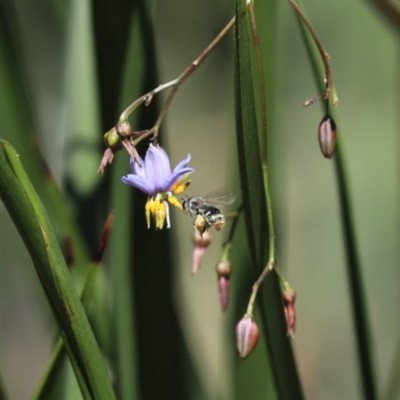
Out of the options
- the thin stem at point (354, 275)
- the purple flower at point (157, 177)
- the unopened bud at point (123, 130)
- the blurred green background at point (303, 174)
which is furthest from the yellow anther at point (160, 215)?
the blurred green background at point (303, 174)

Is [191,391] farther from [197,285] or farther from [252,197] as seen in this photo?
[197,285]

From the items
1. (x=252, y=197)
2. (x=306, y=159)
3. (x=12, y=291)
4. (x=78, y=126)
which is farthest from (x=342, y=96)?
(x=252, y=197)

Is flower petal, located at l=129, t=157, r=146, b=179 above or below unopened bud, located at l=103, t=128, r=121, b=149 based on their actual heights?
below

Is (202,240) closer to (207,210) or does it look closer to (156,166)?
(207,210)

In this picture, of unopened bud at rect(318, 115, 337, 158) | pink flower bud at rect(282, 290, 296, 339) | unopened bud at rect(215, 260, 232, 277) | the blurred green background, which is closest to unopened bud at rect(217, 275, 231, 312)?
unopened bud at rect(215, 260, 232, 277)

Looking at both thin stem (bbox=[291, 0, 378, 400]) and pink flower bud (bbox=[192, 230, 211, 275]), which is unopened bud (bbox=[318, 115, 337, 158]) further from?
pink flower bud (bbox=[192, 230, 211, 275])

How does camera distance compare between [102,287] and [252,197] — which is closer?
[252,197]

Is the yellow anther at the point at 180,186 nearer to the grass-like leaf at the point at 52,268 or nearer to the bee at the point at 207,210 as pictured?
the bee at the point at 207,210
